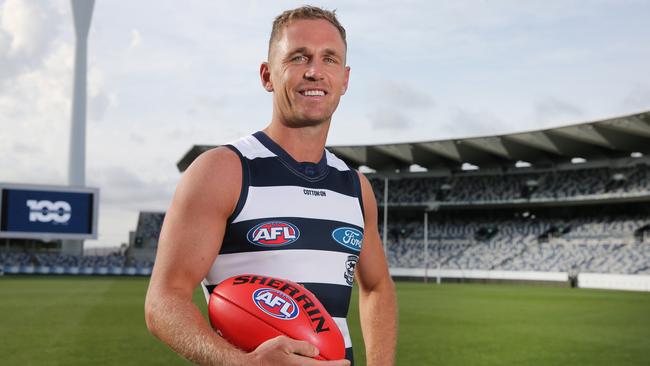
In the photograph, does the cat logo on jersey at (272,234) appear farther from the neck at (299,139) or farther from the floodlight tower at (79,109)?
the floodlight tower at (79,109)

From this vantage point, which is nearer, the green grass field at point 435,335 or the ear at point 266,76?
the ear at point 266,76

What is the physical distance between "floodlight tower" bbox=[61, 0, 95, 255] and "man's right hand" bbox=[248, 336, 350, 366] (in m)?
59.8

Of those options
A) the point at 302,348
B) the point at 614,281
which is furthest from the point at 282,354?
the point at 614,281

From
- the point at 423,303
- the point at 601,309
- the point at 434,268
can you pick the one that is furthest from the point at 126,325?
the point at 434,268

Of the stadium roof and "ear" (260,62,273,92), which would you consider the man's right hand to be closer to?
"ear" (260,62,273,92)

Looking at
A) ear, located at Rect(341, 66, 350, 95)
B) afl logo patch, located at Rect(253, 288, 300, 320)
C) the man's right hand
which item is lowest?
the man's right hand

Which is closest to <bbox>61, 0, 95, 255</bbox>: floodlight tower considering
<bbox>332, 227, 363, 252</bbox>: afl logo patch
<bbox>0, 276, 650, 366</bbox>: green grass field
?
<bbox>0, 276, 650, 366</bbox>: green grass field

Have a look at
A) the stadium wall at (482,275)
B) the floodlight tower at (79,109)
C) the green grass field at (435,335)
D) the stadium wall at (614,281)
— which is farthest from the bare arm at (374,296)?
the floodlight tower at (79,109)

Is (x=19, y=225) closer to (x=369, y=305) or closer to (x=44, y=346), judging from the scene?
(x=44, y=346)

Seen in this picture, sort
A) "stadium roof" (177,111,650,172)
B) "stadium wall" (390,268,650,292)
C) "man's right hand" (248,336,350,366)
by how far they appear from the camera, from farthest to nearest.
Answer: "stadium roof" (177,111,650,172) < "stadium wall" (390,268,650,292) < "man's right hand" (248,336,350,366)

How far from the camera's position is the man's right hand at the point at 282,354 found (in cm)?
190

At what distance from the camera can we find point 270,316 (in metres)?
2.11

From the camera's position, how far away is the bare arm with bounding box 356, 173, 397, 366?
2863mm

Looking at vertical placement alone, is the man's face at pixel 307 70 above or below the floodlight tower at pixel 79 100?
below
